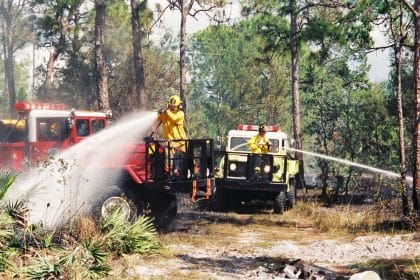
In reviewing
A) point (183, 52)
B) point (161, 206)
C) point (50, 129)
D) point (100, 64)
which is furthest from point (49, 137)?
point (183, 52)

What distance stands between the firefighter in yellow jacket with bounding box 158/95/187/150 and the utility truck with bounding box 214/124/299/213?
2741 mm

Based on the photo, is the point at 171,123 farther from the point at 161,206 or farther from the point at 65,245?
the point at 65,245

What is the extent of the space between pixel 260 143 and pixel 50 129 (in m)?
4.85

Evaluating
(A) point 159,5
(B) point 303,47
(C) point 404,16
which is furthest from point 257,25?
(C) point 404,16

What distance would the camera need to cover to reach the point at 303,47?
63.1ft

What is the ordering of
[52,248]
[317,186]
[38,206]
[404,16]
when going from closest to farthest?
[52,248] < [38,206] < [404,16] < [317,186]

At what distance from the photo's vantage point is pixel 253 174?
12.1 m

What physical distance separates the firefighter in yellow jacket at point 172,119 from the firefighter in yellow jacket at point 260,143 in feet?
11.2

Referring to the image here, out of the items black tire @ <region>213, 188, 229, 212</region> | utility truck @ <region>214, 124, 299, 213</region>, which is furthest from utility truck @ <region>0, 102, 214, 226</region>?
black tire @ <region>213, 188, 229, 212</region>

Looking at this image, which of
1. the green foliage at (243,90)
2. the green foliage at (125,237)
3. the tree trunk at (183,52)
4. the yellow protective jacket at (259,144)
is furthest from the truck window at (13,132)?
the green foliage at (243,90)

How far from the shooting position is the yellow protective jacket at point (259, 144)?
12.5 meters

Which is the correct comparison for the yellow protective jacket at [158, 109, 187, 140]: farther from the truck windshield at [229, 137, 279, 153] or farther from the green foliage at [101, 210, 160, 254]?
the truck windshield at [229, 137, 279, 153]

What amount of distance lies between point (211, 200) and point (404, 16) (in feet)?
21.0

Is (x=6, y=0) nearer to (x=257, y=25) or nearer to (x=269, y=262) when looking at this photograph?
(x=257, y=25)
